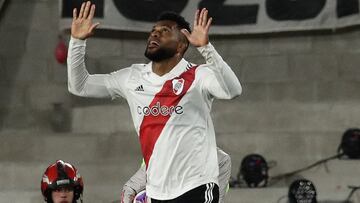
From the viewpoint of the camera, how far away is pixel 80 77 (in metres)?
→ 3.98

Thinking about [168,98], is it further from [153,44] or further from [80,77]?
[80,77]

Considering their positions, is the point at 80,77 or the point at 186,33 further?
the point at 80,77

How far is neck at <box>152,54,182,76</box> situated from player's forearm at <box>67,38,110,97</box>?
0.28 metres

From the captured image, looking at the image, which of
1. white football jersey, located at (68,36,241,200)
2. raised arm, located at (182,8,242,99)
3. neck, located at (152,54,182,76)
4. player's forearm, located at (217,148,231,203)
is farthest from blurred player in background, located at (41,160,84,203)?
raised arm, located at (182,8,242,99)

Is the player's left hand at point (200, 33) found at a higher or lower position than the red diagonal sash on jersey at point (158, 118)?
higher

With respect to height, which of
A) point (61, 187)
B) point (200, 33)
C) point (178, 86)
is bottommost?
point (61, 187)

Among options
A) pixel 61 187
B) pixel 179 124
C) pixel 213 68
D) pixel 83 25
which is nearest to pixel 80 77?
pixel 83 25

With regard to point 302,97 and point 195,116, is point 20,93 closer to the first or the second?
point 302,97

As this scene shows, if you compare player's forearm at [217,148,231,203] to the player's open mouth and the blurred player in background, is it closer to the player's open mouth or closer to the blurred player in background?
the blurred player in background

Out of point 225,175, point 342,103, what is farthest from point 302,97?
point 225,175

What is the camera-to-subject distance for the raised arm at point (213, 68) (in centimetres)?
368

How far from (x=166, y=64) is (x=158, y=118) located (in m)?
0.25

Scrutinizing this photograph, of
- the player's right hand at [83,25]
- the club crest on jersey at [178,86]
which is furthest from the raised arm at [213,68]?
the player's right hand at [83,25]

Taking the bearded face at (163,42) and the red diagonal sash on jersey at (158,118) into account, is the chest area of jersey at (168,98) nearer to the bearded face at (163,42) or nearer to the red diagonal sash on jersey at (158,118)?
the red diagonal sash on jersey at (158,118)
